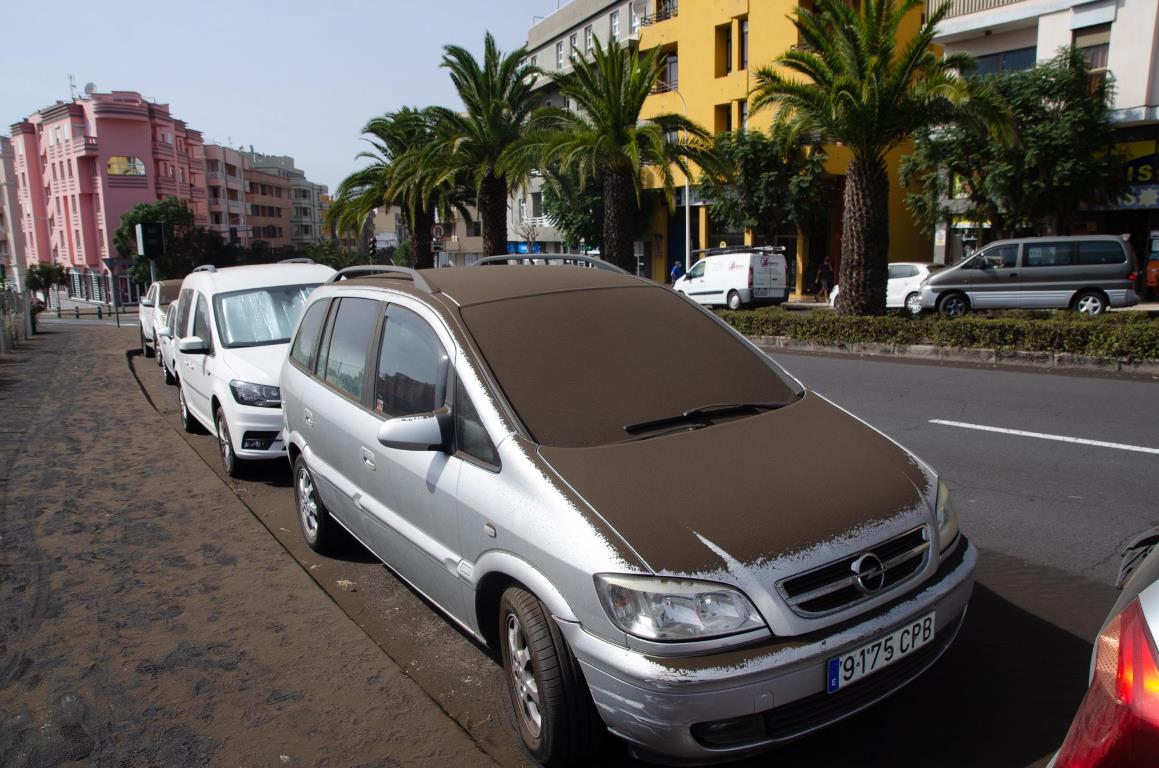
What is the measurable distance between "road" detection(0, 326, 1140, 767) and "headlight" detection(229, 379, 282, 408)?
2.34ft

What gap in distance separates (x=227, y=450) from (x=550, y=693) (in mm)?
5521

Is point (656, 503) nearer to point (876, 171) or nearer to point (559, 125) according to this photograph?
point (876, 171)

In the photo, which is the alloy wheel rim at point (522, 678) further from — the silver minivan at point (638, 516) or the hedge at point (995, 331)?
the hedge at point (995, 331)

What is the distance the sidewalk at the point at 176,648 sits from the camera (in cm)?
332

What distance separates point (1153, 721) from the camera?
5.24ft

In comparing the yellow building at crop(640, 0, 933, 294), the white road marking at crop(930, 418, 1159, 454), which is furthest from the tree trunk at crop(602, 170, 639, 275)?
the yellow building at crop(640, 0, 933, 294)

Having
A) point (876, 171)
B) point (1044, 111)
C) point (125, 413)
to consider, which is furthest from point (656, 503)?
point (1044, 111)

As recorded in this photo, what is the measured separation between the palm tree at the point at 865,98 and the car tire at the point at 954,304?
486 centimetres

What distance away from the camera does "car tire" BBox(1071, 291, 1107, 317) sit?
59.9ft

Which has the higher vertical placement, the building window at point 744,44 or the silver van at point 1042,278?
the building window at point 744,44

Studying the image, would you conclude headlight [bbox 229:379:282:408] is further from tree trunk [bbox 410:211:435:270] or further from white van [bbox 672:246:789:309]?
white van [bbox 672:246:789:309]

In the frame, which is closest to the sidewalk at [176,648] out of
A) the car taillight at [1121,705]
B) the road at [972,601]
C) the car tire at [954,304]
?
the road at [972,601]

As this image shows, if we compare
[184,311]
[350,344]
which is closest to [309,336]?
[350,344]

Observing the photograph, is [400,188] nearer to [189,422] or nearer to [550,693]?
[189,422]
